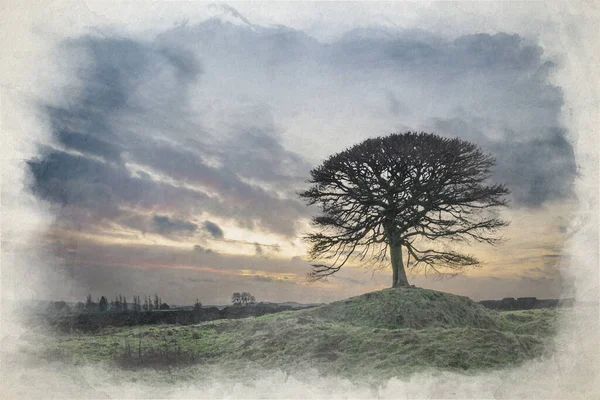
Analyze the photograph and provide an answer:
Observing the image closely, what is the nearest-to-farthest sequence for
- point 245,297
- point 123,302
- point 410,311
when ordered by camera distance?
point 123,302 < point 245,297 < point 410,311

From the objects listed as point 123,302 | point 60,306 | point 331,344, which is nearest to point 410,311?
point 331,344

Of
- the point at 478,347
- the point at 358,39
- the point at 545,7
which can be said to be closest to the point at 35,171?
the point at 358,39

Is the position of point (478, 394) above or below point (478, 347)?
below

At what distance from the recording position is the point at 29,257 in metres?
9.66

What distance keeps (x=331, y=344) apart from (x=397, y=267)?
4030 millimetres

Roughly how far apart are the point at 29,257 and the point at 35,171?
1587 mm

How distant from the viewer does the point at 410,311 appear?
11.5m

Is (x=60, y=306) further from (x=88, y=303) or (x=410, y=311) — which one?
(x=410, y=311)

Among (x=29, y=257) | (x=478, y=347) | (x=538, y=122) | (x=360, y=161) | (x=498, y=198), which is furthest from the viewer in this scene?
(x=360, y=161)

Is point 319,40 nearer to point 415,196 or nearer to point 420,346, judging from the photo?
point 415,196

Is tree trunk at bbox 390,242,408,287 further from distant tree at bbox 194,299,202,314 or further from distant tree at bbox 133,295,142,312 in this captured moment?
distant tree at bbox 133,295,142,312

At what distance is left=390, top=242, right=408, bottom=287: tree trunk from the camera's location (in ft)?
42.5

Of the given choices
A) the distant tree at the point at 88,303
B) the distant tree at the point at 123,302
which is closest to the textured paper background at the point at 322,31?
the distant tree at the point at 88,303

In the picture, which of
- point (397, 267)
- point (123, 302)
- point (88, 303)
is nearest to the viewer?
point (88, 303)
